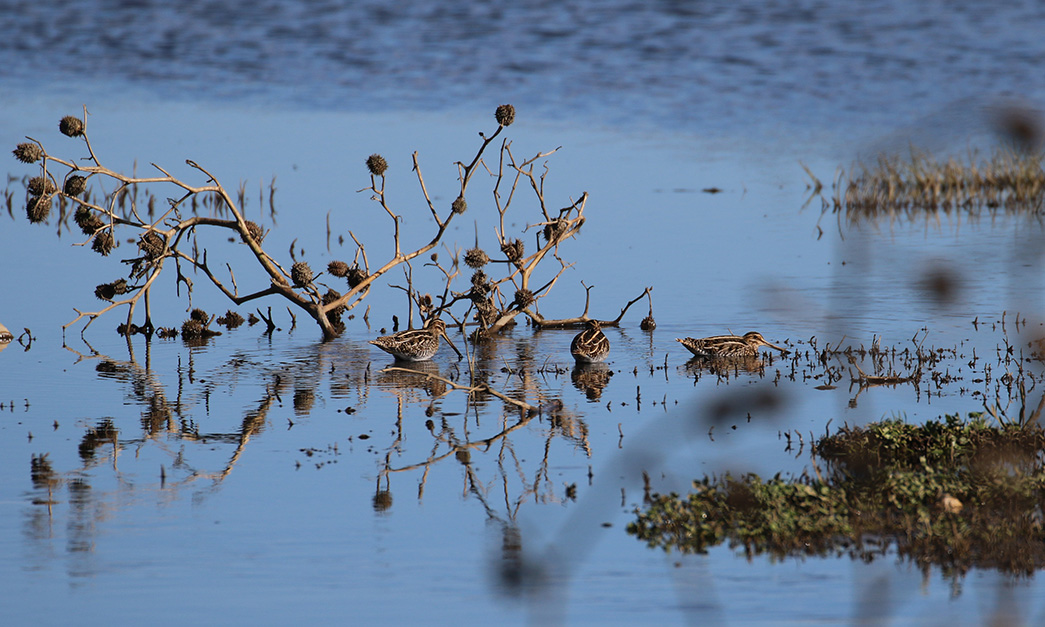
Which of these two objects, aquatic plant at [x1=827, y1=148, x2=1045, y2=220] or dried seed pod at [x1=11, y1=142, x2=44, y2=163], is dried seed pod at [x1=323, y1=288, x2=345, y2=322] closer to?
dried seed pod at [x1=11, y1=142, x2=44, y2=163]

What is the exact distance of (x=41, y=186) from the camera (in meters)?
11.2

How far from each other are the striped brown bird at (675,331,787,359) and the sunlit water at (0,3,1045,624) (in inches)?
10.1

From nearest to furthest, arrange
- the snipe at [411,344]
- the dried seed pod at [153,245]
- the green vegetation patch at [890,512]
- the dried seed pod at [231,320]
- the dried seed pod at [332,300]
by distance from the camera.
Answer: the green vegetation patch at [890,512]
the snipe at [411,344]
the dried seed pod at [153,245]
the dried seed pod at [332,300]
the dried seed pod at [231,320]

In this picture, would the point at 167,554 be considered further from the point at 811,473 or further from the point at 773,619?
the point at 811,473

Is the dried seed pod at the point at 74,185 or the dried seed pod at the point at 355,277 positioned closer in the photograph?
the dried seed pod at the point at 74,185

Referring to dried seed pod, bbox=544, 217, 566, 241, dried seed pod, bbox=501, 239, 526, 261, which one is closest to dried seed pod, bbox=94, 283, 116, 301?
dried seed pod, bbox=501, 239, 526, 261

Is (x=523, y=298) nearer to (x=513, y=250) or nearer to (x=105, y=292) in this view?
(x=513, y=250)

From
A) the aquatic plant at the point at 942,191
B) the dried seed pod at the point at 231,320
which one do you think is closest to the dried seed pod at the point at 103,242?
the dried seed pod at the point at 231,320

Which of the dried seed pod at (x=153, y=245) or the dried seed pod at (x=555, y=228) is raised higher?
the dried seed pod at (x=555, y=228)

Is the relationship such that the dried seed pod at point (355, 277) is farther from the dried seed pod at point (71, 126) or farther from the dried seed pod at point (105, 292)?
the dried seed pod at point (71, 126)

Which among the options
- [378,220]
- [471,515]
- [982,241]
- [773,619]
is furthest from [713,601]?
[378,220]

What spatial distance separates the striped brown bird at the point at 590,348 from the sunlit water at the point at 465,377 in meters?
0.23

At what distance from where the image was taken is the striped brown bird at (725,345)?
11.0 meters

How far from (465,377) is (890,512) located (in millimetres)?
4473
